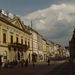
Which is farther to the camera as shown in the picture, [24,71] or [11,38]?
[11,38]

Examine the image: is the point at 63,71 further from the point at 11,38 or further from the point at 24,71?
the point at 11,38

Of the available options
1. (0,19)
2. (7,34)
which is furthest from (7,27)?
(0,19)

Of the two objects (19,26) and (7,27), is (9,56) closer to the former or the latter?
(7,27)

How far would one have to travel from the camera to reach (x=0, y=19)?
5638 centimetres

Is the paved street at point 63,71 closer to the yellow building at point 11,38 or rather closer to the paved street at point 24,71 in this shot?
the paved street at point 24,71

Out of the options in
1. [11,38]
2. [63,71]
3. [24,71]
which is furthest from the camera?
[11,38]

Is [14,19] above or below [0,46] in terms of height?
above

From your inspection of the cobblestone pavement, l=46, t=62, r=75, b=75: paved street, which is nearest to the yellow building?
the cobblestone pavement

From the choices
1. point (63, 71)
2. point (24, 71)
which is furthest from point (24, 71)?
point (63, 71)

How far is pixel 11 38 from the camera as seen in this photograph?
65.6 metres

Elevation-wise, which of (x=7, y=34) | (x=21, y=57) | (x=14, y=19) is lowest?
(x=21, y=57)

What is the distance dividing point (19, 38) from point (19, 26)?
3.32m

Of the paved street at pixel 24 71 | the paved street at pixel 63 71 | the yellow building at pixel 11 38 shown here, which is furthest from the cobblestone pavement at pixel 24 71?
the yellow building at pixel 11 38

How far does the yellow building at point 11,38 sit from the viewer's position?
5844 centimetres
